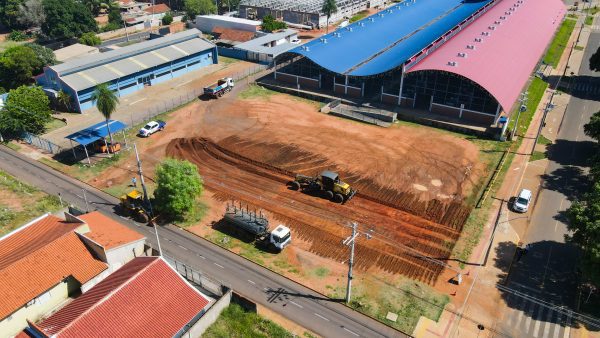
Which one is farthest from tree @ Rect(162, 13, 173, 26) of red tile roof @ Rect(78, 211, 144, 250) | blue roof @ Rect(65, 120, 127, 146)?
red tile roof @ Rect(78, 211, 144, 250)

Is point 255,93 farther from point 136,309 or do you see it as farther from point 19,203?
point 136,309

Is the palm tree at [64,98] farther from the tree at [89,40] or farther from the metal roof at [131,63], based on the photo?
the tree at [89,40]

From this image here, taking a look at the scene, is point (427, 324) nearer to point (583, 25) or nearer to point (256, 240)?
point (256, 240)

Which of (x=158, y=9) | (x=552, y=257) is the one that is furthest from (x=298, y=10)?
(x=552, y=257)

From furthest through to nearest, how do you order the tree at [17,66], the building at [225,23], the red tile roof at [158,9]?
1. the red tile roof at [158,9]
2. the building at [225,23]
3. the tree at [17,66]

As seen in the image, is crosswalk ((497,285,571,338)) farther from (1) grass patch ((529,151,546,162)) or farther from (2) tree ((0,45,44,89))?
(2) tree ((0,45,44,89))

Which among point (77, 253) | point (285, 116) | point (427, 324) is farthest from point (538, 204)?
point (77, 253)

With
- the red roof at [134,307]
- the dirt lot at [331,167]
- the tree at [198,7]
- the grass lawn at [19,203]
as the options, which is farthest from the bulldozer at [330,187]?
the tree at [198,7]
